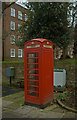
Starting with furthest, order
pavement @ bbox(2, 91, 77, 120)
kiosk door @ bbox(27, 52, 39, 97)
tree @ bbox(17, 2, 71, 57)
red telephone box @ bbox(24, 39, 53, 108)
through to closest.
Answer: tree @ bbox(17, 2, 71, 57) → kiosk door @ bbox(27, 52, 39, 97) → red telephone box @ bbox(24, 39, 53, 108) → pavement @ bbox(2, 91, 77, 120)

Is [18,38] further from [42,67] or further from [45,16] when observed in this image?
[42,67]

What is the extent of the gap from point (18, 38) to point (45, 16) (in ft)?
9.78

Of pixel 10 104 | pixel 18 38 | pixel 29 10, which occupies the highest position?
pixel 29 10

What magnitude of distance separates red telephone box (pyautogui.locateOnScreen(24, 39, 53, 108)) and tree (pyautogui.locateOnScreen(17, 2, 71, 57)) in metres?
3.55

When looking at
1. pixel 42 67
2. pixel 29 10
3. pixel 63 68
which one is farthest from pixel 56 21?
pixel 42 67

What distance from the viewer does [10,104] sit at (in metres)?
5.25

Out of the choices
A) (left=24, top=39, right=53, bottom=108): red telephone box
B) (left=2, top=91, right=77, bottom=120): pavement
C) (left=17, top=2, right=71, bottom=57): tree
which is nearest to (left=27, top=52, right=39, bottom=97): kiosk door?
(left=24, top=39, right=53, bottom=108): red telephone box

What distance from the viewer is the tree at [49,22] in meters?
8.51

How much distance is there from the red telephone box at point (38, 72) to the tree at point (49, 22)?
3.55m

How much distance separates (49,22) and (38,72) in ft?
15.6

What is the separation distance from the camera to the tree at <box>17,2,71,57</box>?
27.9 feet

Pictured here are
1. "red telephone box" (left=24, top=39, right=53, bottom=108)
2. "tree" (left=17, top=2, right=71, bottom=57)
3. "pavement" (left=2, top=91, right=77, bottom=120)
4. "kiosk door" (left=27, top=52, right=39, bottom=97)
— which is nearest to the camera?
"pavement" (left=2, top=91, right=77, bottom=120)

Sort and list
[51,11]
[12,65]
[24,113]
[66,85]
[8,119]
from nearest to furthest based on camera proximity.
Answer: [8,119] → [24,113] → [66,85] → [51,11] → [12,65]

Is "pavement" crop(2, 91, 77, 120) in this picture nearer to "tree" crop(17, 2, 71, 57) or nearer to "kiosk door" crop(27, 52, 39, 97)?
"kiosk door" crop(27, 52, 39, 97)
